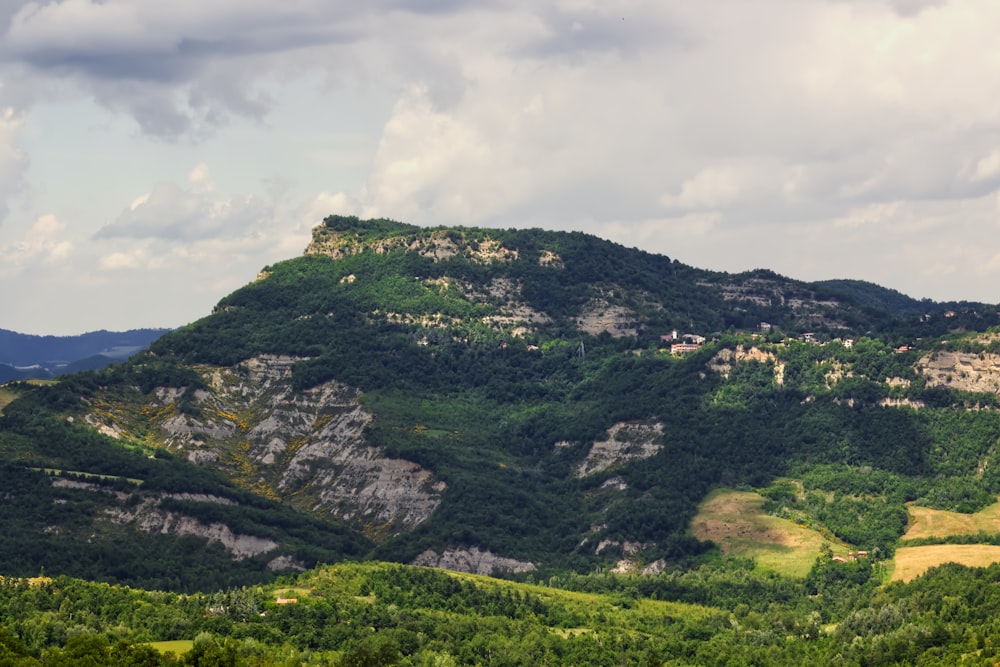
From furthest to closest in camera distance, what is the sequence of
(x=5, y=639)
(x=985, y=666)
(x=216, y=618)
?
(x=216, y=618) → (x=985, y=666) → (x=5, y=639)

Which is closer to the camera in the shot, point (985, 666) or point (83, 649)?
point (83, 649)

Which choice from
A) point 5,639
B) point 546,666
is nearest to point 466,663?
point 546,666

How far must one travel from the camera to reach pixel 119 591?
198750 mm

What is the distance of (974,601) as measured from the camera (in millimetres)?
199875

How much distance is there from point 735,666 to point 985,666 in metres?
33.3

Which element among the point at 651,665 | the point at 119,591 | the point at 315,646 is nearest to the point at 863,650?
the point at 651,665

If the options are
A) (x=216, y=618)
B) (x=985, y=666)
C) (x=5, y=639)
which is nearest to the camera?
(x=5, y=639)

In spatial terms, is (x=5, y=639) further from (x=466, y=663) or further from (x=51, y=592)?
(x=466, y=663)

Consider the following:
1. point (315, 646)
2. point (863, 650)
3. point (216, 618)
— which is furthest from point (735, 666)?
point (216, 618)

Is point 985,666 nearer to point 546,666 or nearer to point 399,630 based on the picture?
point 546,666

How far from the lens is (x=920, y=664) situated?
182m

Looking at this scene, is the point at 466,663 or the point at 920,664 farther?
the point at 466,663

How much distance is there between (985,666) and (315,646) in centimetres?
7644

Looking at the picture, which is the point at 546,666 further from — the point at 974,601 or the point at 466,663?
the point at 974,601
